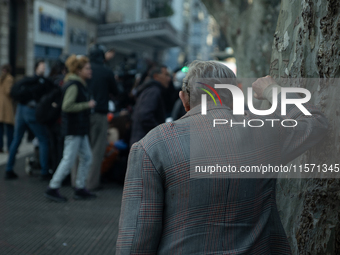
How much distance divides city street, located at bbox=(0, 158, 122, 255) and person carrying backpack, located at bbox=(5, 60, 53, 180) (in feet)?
1.46

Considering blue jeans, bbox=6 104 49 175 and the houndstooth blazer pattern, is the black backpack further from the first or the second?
the houndstooth blazer pattern

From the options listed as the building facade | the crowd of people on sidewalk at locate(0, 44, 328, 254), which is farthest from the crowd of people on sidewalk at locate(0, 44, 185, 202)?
the building facade

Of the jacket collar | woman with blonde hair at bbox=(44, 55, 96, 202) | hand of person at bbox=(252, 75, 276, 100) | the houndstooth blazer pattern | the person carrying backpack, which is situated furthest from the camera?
the person carrying backpack

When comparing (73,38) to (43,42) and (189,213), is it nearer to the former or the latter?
(43,42)

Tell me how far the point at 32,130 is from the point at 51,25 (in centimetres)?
1295

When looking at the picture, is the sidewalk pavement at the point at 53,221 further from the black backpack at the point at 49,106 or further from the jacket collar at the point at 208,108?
the jacket collar at the point at 208,108

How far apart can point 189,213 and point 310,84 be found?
100cm

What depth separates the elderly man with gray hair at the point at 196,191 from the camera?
1.78 meters

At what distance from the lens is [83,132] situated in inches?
226

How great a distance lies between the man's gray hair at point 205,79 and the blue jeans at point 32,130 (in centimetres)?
529

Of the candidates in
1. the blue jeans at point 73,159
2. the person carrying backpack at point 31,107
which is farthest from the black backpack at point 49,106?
the blue jeans at point 73,159

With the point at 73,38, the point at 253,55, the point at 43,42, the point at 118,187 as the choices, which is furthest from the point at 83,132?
the point at 73,38

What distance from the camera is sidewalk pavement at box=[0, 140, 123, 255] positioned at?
432 centimetres

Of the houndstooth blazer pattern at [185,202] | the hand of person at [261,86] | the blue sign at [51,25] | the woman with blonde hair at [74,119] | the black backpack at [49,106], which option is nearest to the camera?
the houndstooth blazer pattern at [185,202]
